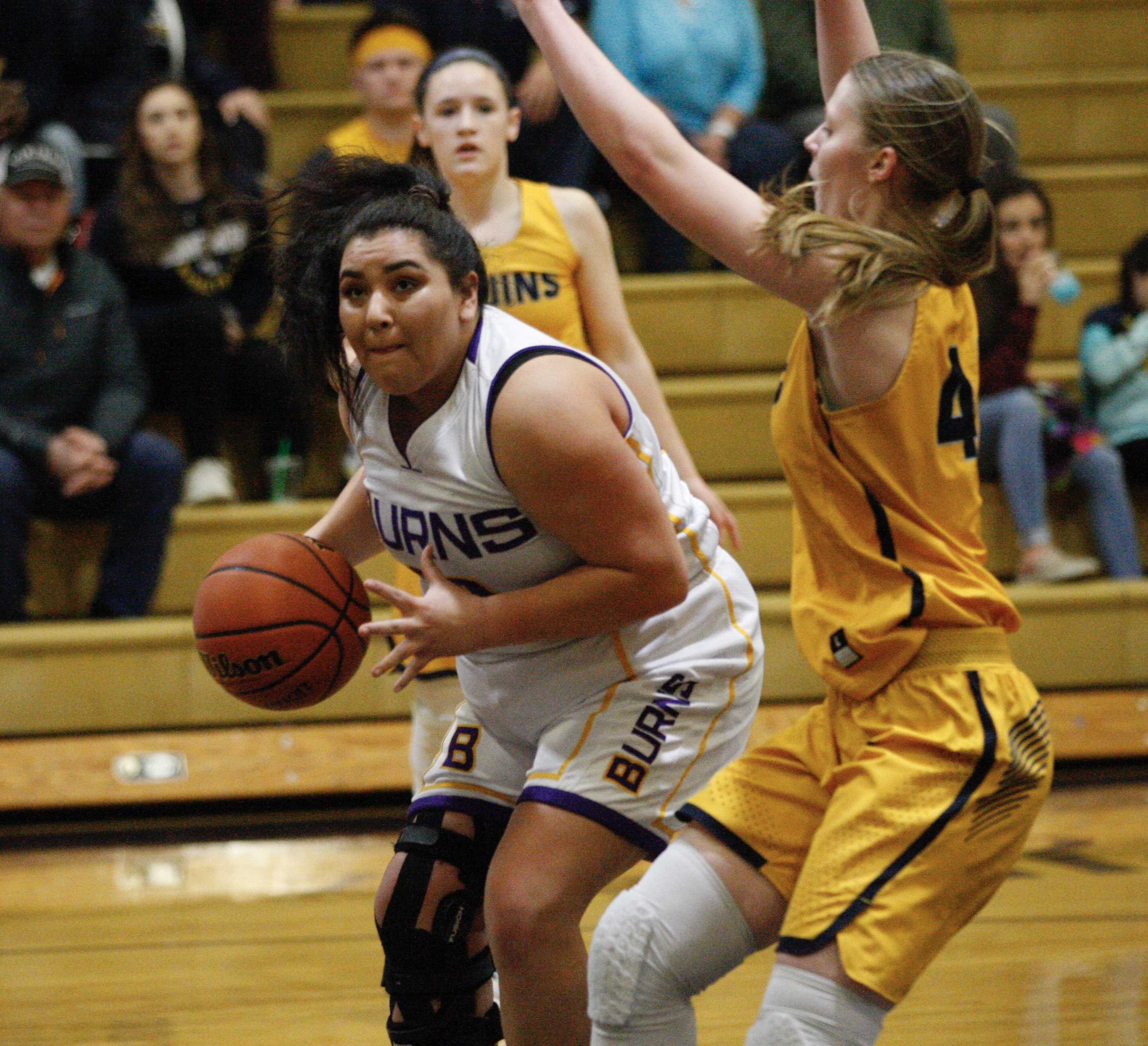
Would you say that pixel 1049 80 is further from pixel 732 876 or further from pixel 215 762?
pixel 732 876

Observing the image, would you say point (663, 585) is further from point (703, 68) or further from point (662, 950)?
point (703, 68)

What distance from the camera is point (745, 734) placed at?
7.89 feet

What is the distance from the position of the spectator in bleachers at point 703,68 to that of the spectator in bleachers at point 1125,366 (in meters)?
1.27

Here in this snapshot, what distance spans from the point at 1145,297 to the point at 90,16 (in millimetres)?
3945

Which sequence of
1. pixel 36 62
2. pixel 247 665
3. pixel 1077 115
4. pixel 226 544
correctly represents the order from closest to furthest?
pixel 247 665 → pixel 226 544 → pixel 36 62 → pixel 1077 115

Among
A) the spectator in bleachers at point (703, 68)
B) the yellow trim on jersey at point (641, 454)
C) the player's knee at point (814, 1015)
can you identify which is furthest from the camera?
the spectator in bleachers at point (703, 68)

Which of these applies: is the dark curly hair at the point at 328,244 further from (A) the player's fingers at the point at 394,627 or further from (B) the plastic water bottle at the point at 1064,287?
(B) the plastic water bottle at the point at 1064,287

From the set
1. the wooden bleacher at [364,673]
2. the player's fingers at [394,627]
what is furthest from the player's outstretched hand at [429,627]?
the wooden bleacher at [364,673]

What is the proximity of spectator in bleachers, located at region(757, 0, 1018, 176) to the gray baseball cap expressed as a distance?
278 centimetres

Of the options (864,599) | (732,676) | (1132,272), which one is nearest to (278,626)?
(732,676)

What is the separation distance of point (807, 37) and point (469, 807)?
4.62 meters

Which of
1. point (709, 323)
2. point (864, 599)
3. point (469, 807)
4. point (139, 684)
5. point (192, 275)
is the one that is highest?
point (864, 599)

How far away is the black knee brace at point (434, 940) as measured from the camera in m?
2.25

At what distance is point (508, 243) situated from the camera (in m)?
3.44
